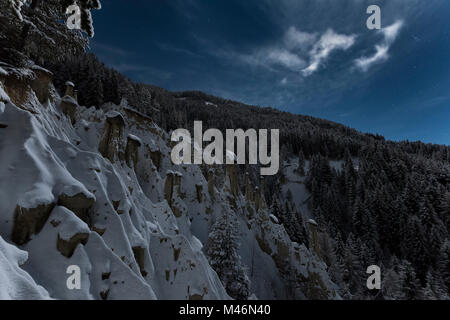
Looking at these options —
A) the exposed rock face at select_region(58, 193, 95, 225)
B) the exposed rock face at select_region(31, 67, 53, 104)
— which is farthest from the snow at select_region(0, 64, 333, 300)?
the exposed rock face at select_region(31, 67, 53, 104)

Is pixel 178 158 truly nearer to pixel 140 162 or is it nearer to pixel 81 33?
pixel 140 162

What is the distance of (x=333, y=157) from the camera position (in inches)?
4336

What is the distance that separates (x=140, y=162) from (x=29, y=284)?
17599 mm

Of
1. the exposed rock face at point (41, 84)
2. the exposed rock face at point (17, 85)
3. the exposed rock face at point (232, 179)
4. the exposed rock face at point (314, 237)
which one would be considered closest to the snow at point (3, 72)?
A: the exposed rock face at point (17, 85)

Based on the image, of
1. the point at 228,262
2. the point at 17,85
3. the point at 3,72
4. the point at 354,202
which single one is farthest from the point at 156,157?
the point at 354,202

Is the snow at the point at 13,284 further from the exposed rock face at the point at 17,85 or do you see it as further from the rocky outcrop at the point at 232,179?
the rocky outcrop at the point at 232,179

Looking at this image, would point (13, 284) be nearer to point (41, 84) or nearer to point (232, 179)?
point (41, 84)

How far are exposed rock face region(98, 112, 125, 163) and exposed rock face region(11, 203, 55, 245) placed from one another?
9301 mm

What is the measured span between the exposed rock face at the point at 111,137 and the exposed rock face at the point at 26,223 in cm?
930

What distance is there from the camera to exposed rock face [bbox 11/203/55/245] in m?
5.70

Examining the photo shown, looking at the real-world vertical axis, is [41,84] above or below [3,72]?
above

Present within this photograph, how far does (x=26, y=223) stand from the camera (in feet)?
19.1

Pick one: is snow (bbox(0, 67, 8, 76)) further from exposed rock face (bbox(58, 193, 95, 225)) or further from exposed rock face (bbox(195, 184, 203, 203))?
exposed rock face (bbox(195, 184, 203, 203))

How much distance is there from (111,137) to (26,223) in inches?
413
